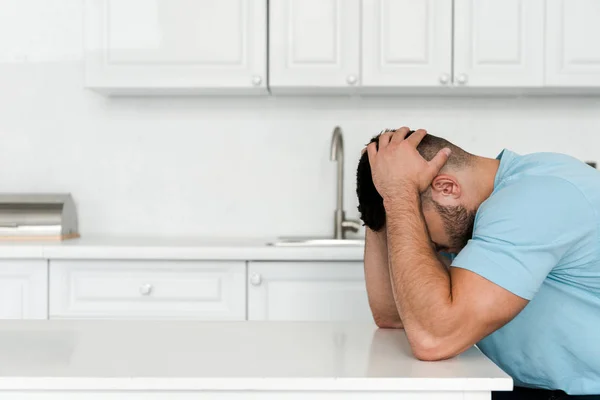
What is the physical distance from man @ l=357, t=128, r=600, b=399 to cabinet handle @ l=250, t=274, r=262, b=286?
1026mm

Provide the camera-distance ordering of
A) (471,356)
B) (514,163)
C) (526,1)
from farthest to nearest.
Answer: (526,1), (514,163), (471,356)

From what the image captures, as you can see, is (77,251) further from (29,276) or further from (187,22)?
(187,22)

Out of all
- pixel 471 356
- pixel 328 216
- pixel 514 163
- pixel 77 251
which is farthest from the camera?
pixel 328 216

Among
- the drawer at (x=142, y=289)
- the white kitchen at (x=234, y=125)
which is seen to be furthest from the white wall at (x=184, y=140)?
the drawer at (x=142, y=289)

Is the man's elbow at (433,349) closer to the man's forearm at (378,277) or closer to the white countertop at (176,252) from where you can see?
the man's forearm at (378,277)

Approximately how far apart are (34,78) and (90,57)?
1.75 ft

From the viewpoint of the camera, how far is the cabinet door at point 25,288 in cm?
250

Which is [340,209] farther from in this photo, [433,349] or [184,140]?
[433,349]

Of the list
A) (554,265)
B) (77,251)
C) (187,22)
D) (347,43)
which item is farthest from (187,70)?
(554,265)

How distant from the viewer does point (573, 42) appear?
271 cm

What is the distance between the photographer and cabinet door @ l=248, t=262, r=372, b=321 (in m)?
2.47

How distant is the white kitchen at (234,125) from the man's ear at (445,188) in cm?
31

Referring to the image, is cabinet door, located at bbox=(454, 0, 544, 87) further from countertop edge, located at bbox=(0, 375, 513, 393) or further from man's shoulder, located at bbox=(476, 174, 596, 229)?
countertop edge, located at bbox=(0, 375, 513, 393)

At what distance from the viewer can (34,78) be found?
10.3 feet
